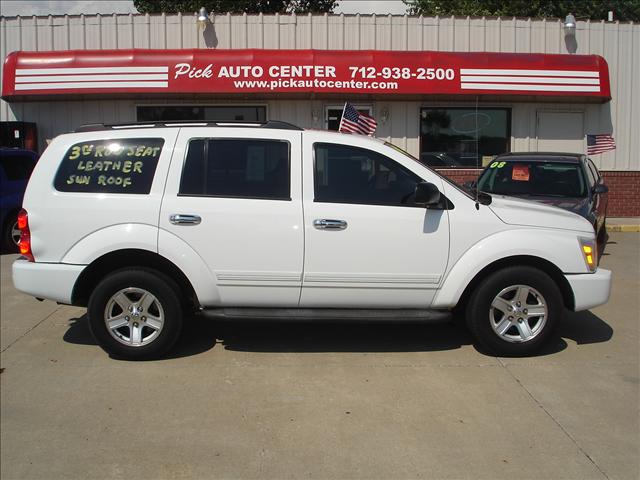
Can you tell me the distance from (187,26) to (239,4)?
591 inches

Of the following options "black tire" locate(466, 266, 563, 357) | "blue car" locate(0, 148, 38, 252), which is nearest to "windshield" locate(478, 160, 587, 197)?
"black tire" locate(466, 266, 563, 357)

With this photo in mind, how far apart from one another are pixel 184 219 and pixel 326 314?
1.40 metres

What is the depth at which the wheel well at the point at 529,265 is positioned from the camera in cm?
532

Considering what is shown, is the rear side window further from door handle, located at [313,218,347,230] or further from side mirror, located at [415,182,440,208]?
side mirror, located at [415,182,440,208]

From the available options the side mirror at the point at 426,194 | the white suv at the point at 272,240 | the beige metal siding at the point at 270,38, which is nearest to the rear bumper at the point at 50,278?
the white suv at the point at 272,240

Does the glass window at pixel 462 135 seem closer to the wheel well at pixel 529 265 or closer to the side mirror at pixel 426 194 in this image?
the wheel well at pixel 529 265

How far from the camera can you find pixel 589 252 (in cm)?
541

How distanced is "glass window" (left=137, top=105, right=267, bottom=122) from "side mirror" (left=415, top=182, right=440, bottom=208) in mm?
9893

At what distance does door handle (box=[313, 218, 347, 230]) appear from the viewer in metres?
5.12

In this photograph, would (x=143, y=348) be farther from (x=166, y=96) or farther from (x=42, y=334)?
(x=166, y=96)

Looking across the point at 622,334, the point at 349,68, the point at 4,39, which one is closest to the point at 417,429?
the point at 622,334

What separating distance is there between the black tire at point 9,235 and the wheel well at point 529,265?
27.3 feet

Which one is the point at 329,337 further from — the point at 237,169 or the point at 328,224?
the point at 237,169

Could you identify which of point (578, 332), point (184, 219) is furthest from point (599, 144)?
point (184, 219)
